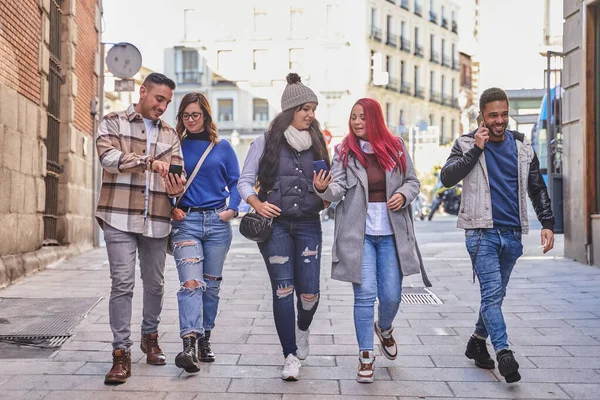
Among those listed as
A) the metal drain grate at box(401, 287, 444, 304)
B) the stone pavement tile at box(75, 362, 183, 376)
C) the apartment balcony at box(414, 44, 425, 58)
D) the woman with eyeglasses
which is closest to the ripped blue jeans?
the woman with eyeglasses

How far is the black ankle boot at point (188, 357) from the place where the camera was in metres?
5.13

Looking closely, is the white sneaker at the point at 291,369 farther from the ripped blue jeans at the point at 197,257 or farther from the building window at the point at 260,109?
the building window at the point at 260,109

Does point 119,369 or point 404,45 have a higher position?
point 404,45

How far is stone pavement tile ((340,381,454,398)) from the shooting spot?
15.6ft

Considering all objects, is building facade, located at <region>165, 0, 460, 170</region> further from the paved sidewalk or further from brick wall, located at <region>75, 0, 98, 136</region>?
the paved sidewalk

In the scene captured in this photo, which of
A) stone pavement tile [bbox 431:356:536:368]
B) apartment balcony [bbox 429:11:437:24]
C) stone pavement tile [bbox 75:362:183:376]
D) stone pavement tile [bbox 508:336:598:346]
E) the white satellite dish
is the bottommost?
stone pavement tile [bbox 75:362:183:376]

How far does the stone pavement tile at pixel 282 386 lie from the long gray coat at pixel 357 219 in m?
0.65

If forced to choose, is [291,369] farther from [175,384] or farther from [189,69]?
[189,69]

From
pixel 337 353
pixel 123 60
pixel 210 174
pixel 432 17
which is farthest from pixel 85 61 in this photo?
pixel 432 17

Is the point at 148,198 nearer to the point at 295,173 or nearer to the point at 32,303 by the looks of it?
the point at 295,173

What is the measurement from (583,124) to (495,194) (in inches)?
278

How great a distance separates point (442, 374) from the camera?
17.2 feet

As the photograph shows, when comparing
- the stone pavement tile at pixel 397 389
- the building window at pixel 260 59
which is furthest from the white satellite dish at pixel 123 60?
the building window at pixel 260 59

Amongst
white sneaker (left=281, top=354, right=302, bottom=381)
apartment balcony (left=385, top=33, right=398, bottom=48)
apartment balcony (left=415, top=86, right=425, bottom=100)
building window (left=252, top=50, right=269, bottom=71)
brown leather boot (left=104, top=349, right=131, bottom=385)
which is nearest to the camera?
brown leather boot (left=104, top=349, right=131, bottom=385)
